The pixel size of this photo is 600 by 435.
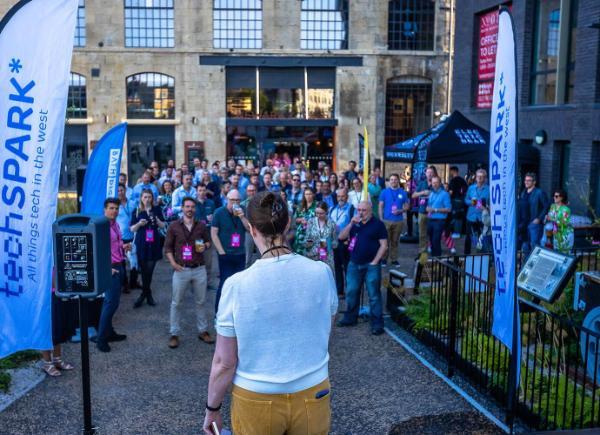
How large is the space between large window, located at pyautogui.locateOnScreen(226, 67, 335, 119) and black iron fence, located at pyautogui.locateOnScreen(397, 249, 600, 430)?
23238 millimetres

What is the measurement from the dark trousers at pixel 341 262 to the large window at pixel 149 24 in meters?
22.4

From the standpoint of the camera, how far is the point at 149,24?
30188 mm

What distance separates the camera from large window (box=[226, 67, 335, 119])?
31078 millimetres

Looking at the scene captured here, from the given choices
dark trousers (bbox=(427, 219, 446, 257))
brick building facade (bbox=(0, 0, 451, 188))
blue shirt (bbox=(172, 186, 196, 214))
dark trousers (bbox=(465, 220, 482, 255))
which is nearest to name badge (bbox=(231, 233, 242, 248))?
blue shirt (bbox=(172, 186, 196, 214))

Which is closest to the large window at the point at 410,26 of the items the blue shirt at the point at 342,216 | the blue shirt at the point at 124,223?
the blue shirt at the point at 342,216

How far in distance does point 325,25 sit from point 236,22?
4296 mm

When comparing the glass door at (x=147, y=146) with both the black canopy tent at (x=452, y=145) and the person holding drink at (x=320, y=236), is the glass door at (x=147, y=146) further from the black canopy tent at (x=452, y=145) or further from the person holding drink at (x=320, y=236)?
the person holding drink at (x=320, y=236)

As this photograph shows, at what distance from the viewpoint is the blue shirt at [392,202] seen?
42.8 feet

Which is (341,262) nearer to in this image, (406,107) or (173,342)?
(173,342)

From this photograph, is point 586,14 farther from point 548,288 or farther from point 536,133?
point 548,288

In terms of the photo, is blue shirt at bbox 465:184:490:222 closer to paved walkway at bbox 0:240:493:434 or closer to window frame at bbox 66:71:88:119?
paved walkway at bbox 0:240:493:434

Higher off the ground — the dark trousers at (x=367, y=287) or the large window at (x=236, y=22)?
the large window at (x=236, y=22)

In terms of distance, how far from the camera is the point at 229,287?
9.70ft

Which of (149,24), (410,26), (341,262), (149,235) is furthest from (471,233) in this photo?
(149,24)
